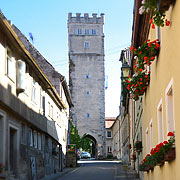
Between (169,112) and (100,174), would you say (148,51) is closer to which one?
(169,112)

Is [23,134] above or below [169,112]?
below

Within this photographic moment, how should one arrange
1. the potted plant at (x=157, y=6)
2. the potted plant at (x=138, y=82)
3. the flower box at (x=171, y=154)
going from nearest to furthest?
the potted plant at (x=157, y=6) → the flower box at (x=171, y=154) → the potted plant at (x=138, y=82)

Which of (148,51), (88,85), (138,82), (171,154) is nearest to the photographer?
(171,154)

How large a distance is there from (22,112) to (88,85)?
148 feet

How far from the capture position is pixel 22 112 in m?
16.2

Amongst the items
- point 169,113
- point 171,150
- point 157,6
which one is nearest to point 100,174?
point 169,113

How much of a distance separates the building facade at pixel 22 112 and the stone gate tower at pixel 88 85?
115 feet

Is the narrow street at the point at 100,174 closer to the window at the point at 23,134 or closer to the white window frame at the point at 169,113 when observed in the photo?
the window at the point at 23,134

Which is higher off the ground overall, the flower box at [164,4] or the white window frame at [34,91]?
the white window frame at [34,91]

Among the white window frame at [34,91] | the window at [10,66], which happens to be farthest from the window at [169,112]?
the white window frame at [34,91]

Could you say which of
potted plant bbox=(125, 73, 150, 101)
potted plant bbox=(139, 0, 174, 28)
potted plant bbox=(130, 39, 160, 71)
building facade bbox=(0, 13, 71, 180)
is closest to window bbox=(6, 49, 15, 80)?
building facade bbox=(0, 13, 71, 180)

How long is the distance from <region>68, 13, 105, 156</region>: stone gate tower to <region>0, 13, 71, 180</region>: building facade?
1385 inches

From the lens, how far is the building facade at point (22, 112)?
13.7 metres

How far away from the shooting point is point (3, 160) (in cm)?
1374
